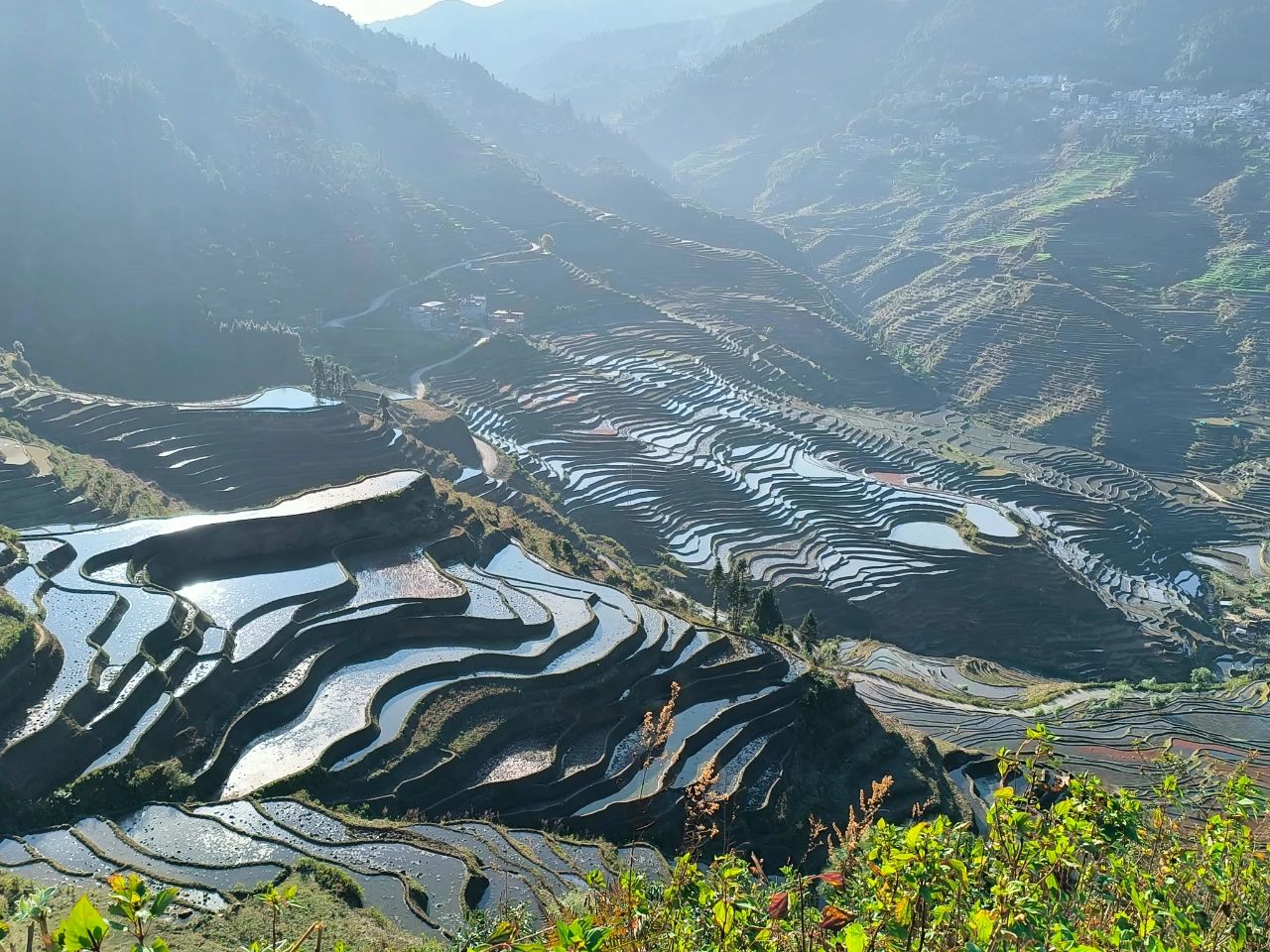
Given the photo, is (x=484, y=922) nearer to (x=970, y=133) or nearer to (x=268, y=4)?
(x=970, y=133)

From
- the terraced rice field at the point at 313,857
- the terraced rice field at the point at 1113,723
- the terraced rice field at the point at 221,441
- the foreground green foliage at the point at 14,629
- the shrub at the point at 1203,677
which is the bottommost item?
the shrub at the point at 1203,677

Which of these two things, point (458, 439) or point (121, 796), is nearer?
point (121, 796)

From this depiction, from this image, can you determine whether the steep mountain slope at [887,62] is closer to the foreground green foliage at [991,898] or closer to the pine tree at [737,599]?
the pine tree at [737,599]

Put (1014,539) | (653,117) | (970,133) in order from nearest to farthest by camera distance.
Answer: (1014,539), (970,133), (653,117)

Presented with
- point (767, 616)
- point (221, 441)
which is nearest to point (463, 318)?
point (221, 441)

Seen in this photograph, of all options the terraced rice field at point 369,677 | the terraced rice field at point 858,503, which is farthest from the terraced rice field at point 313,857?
the terraced rice field at point 858,503

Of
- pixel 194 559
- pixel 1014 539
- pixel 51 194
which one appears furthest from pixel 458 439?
pixel 51 194
